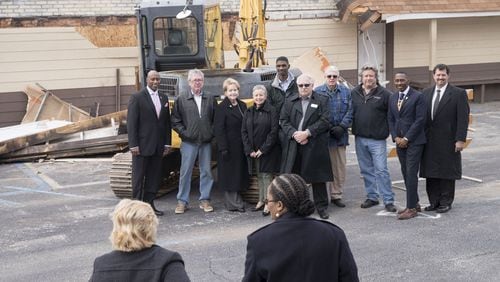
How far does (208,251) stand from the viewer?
22.2 ft

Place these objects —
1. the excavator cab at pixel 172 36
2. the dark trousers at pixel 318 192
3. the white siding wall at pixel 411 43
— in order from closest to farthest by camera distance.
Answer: the dark trousers at pixel 318 192 < the excavator cab at pixel 172 36 < the white siding wall at pixel 411 43

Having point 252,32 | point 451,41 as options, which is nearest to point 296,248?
point 252,32

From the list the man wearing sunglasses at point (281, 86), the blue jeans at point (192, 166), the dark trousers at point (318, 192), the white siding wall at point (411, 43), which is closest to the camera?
the dark trousers at point (318, 192)

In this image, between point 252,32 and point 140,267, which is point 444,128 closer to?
point 252,32

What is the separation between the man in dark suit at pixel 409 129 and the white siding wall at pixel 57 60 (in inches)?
419

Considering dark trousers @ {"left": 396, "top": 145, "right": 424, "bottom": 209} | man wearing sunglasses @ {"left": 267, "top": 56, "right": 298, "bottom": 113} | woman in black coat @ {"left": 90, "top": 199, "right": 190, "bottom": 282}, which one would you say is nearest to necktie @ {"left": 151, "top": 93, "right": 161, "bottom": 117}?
man wearing sunglasses @ {"left": 267, "top": 56, "right": 298, "bottom": 113}

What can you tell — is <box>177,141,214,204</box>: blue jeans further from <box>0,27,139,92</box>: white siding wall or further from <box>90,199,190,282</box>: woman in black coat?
<box>0,27,139,92</box>: white siding wall

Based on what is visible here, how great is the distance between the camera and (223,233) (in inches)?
292

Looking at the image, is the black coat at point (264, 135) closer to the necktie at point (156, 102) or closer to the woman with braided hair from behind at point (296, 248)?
the necktie at point (156, 102)

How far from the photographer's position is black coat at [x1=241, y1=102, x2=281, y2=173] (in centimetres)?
789

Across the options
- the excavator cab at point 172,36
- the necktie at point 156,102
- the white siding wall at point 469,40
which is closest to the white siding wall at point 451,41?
the white siding wall at point 469,40

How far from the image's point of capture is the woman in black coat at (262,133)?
7.88 m

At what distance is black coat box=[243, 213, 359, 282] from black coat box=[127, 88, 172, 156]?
4882 mm

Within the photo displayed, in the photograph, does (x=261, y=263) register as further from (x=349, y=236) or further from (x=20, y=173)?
(x=20, y=173)
